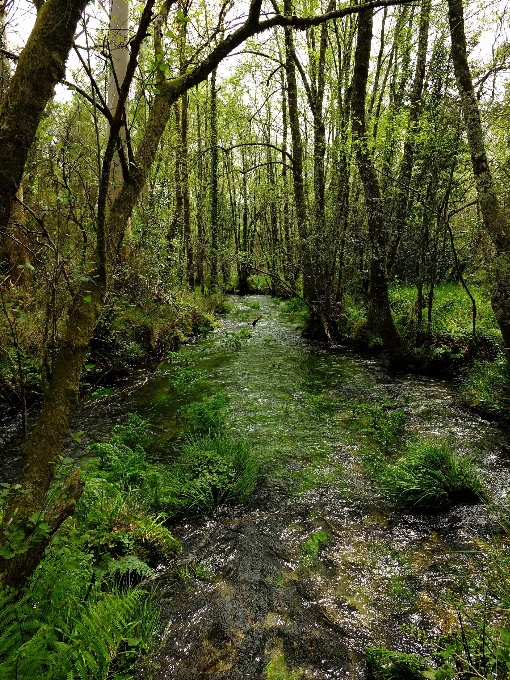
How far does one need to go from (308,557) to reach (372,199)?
828 cm

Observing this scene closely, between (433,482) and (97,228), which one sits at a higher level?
(97,228)

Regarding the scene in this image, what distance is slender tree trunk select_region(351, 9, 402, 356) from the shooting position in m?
9.42

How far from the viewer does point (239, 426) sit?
6707 mm

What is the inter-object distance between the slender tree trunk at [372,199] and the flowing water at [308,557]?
2.50 m

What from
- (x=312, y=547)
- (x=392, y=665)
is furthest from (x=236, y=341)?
(x=392, y=665)

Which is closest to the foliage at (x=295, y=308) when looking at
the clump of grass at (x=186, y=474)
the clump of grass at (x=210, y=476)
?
the clump of grass at (x=186, y=474)

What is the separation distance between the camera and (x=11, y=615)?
2.16 m

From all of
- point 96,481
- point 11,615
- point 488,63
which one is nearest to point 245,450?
point 96,481

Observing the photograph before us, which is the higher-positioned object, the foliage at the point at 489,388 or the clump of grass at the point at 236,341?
the clump of grass at the point at 236,341

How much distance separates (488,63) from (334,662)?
33.3 feet

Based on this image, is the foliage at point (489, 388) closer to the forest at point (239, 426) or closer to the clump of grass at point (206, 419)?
the forest at point (239, 426)

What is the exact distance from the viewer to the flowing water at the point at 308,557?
297 cm

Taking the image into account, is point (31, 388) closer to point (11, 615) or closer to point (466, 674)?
point (11, 615)

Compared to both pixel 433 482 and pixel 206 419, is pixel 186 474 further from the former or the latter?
pixel 433 482
